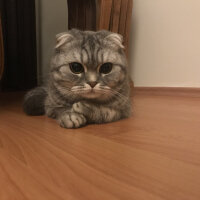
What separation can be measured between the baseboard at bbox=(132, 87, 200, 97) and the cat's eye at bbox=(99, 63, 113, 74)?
0.93 meters

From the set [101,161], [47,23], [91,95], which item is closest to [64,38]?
[91,95]

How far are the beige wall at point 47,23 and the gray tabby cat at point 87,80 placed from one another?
1511mm

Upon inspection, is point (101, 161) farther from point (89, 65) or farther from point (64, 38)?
point (64, 38)


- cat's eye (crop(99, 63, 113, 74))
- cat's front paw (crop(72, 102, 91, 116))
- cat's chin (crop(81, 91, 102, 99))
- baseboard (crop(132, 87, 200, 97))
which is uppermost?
cat's eye (crop(99, 63, 113, 74))

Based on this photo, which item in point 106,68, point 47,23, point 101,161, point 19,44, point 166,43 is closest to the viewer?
point 101,161

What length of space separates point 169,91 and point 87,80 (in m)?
1.10

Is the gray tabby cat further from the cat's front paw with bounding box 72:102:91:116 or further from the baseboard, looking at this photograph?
the baseboard

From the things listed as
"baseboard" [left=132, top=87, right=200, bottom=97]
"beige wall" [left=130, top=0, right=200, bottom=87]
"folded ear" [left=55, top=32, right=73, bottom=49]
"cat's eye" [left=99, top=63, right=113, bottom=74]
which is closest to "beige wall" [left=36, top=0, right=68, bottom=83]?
"beige wall" [left=130, top=0, right=200, bottom=87]

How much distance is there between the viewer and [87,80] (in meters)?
1.00

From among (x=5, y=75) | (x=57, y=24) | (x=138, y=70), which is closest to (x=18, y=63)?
(x=5, y=75)

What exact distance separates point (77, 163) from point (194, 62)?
4.62 ft

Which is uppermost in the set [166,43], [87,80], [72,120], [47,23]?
[47,23]

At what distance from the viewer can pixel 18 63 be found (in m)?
2.40

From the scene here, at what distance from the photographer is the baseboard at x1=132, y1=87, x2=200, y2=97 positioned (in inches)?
69.4
